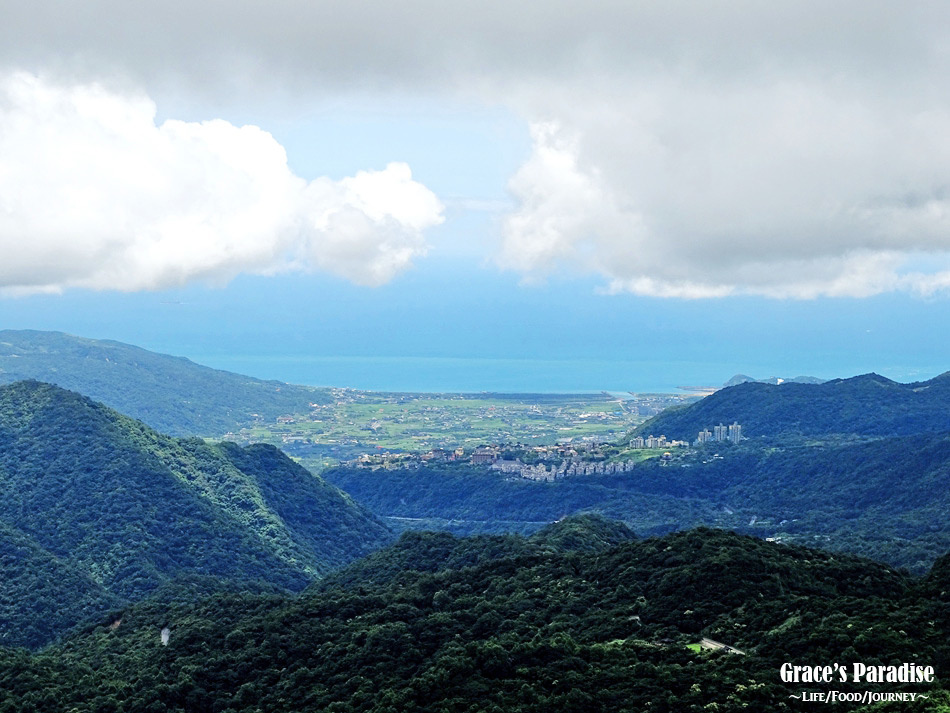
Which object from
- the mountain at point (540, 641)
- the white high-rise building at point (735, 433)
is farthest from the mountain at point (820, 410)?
the mountain at point (540, 641)

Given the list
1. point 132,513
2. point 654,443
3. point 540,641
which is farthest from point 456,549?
point 654,443

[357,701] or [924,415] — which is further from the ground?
[924,415]

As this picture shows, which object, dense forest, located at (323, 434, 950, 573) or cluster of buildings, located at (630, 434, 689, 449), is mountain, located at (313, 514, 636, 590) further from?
cluster of buildings, located at (630, 434, 689, 449)

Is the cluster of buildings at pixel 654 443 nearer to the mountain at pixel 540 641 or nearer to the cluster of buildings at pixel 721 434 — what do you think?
the cluster of buildings at pixel 721 434

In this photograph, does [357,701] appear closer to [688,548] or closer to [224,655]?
[224,655]

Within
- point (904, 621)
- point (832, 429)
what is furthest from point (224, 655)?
point (832, 429)

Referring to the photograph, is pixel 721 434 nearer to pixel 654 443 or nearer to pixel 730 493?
pixel 654 443
